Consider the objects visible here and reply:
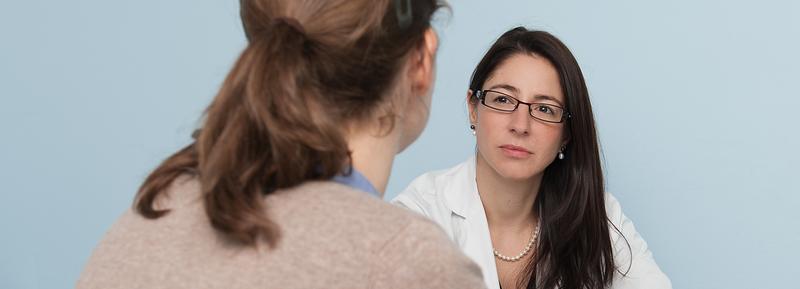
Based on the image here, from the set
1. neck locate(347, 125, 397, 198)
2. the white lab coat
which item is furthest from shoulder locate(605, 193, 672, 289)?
neck locate(347, 125, 397, 198)

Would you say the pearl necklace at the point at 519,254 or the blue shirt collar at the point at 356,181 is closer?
the blue shirt collar at the point at 356,181

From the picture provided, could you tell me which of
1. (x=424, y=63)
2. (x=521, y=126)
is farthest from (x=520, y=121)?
(x=424, y=63)

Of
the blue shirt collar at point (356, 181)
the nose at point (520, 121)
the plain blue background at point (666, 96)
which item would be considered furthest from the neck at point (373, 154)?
the plain blue background at point (666, 96)

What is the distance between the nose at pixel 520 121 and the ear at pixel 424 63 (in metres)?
0.95

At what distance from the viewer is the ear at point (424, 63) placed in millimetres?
1034

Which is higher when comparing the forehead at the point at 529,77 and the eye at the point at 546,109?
the forehead at the point at 529,77

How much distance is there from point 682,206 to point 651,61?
1.21ft

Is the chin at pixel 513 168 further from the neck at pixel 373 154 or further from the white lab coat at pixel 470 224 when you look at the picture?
the neck at pixel 373 154

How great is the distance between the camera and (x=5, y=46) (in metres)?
3.02

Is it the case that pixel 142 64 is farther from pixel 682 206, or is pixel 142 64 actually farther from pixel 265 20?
pixel 265 20

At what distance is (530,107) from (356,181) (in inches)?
42.3

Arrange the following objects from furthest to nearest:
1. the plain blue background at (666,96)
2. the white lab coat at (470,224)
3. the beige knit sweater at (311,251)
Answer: the plain blue background at (666,96), the white lab coat at (470,224), the beige knit sweater at (311,251)

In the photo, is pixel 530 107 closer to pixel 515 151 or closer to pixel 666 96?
pixel 515 151

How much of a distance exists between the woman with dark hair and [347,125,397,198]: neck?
97cm
